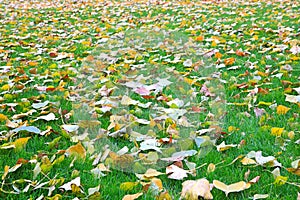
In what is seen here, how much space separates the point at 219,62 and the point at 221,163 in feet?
6.50

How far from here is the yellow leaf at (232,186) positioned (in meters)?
1.67

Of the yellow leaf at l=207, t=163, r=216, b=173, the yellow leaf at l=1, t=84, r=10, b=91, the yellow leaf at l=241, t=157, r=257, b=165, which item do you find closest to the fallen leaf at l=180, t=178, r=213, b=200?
the yellow leaf at l=207, t=163, r=216, b=173

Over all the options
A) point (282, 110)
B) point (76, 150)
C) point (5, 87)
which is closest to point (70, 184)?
point (76, 150)

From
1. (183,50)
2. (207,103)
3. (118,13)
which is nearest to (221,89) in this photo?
(207,103)

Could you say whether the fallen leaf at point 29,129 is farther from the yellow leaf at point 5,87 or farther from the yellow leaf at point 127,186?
the yellow leaf at point 5,87

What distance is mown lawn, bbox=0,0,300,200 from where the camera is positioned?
181cm

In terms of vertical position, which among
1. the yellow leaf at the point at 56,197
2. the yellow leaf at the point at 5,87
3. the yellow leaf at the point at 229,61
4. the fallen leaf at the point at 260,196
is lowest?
the yellow leaf at the point at 229,61

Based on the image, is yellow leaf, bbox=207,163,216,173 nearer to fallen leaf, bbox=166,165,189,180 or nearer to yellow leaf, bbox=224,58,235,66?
fallen leaf, bbox=166,165,189,180

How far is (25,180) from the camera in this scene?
1780mm

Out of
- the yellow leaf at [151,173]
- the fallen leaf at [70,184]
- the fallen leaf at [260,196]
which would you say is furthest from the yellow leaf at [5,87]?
the fallen leaf at [260,196]

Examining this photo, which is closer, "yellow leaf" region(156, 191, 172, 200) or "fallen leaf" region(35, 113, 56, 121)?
"yellow leaf" region(156, 191, 172, 200)

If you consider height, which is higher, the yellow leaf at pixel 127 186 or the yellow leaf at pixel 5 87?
the yellow leaf at pixel 127 186

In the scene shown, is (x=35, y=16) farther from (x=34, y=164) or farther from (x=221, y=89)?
(x=34, y=164)

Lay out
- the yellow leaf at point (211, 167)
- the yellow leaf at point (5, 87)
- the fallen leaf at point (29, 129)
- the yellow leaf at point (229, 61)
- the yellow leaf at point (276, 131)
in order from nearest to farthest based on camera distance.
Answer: the yellow leaf at point (211, 167)
the yellow leaf at point (276, 131)
the fallen leaf at point (29, 129)
the yellow leaf at point (5, 87)
the yellow leaf at point (229, 61)
